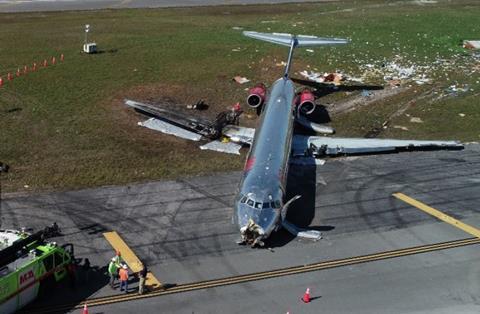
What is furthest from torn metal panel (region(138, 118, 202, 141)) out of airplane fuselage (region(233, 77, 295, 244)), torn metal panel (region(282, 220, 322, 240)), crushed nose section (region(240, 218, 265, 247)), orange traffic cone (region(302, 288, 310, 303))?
orange traffic cone (region(302, 288, 310, 303))

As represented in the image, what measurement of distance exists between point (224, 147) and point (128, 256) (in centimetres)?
1440

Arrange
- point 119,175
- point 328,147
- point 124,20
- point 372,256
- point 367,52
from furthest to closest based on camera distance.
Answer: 1. point 124,20
2. point 367,52
3. point 328,147
4. point 119,175
5. point 372,256

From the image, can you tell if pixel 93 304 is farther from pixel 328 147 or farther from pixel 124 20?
pixel 124 20

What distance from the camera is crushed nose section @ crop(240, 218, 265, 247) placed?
2684 centimetres

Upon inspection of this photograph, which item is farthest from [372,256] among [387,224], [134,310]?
[134,310]

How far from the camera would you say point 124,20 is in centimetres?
7719

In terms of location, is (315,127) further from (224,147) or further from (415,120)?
(415,120)

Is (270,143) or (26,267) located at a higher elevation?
(270,143)

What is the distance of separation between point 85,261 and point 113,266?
2011 mm

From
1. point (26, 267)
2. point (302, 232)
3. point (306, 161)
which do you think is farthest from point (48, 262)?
point (306, 161)

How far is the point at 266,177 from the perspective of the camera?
1128 inches

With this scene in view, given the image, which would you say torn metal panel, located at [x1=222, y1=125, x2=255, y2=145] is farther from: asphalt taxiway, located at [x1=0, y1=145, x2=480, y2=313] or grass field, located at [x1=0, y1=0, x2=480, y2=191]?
asphalt taxiway, located at [x1=0, y1=145, x2=480, y2=313]

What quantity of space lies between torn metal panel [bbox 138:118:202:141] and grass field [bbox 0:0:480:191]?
2.16 ft

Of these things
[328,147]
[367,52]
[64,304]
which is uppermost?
[367,52]
